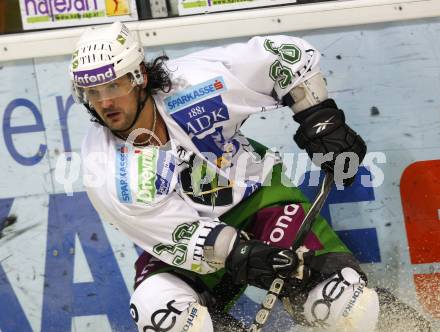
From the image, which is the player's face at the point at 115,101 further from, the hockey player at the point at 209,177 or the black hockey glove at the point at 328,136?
the black hockey glove at the point at 328,136

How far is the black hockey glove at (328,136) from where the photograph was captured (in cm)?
349

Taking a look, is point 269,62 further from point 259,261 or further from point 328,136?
point 259,261

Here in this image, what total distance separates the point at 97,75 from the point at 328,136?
0.81m

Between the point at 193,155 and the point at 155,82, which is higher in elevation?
the point at 155,82

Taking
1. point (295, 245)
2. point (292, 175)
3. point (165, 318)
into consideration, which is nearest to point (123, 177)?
point (165, 318)

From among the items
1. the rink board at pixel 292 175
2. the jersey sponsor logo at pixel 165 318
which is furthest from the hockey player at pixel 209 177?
the rink board at pixel 292 175

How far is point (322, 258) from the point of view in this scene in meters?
3.45

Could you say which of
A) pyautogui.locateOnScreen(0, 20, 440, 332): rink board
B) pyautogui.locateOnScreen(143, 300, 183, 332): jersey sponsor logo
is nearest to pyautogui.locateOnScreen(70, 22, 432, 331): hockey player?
pyautogui.locateOnScreen(143, 300, 183, 332): jersey sponsor logo

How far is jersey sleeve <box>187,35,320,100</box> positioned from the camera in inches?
136

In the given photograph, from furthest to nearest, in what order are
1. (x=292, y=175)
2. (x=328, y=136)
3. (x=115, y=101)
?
(x=292, y=175) → (x=328, y=136) → (x=115, y=101)

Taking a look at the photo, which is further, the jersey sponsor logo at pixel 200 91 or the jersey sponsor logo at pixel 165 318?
the jersey sponsor logo at pixel 200 91

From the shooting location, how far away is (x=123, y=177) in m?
3.35

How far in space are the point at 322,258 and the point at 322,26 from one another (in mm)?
974

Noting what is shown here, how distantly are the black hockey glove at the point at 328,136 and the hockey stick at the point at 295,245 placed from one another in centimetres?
8
